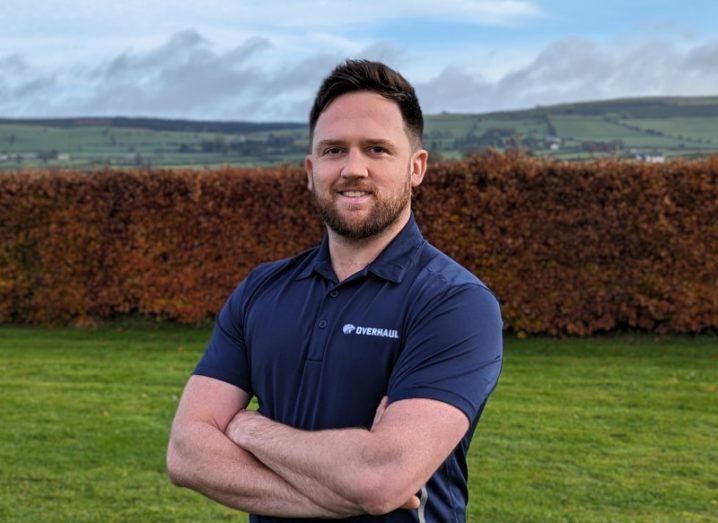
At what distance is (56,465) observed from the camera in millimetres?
8156

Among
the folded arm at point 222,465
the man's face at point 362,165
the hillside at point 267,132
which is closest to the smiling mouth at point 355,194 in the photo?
the man's face at point 362,165

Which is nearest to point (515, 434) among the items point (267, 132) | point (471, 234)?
point (471, 234)

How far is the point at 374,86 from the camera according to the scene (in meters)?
3.00

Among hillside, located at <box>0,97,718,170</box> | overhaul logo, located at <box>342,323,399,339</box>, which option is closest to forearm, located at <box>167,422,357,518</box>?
overhaul logo, located at <box>342,323,399,339</box>

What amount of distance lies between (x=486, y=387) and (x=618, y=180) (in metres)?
11.3

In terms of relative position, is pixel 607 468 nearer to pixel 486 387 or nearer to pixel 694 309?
pixel 486 387

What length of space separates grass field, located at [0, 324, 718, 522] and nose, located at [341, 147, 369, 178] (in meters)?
4.49

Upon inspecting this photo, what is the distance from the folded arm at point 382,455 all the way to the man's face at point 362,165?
600 mm

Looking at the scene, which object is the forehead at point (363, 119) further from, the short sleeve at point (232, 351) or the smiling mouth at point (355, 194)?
the short sleeve at point (232, 351)

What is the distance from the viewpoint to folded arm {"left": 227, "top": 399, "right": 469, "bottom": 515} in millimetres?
2682

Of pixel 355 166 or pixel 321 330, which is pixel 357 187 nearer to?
pixel 355 166

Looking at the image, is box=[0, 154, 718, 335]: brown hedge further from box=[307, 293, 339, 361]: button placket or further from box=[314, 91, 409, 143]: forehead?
box=[307, 293, 339, 361]: button placket

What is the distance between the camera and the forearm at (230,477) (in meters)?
2.80

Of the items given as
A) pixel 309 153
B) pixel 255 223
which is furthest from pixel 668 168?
pixel 309 153
